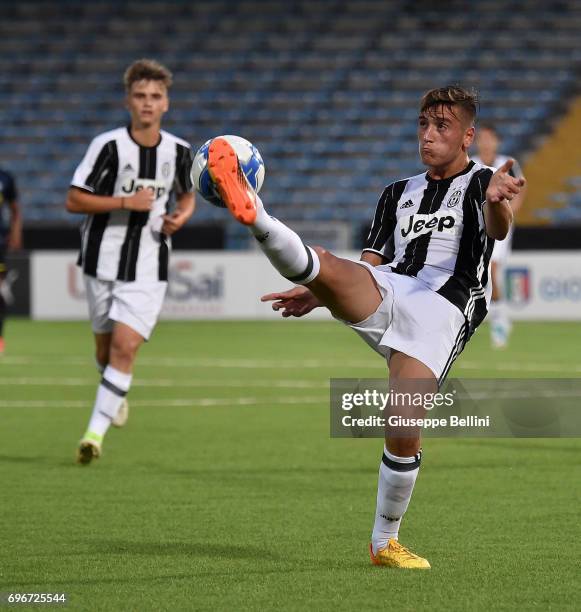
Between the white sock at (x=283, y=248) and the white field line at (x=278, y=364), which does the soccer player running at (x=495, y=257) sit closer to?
the white field line at (x=278, y=364)

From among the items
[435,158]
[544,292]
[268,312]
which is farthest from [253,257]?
[435,158]

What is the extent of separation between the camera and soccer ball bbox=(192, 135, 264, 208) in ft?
14.9

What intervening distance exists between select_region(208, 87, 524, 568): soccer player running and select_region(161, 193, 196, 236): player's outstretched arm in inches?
114

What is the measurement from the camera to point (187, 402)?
36.8 feet

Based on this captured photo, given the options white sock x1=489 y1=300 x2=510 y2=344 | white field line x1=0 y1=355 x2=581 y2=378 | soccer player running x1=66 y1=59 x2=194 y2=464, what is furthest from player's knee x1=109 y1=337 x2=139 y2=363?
white sock x1=489 y1=300 x2=510 y2=344

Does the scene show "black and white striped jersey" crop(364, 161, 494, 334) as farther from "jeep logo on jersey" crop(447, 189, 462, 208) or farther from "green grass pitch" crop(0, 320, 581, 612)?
"green grass pitch" crop(0, 320, 581, 612)

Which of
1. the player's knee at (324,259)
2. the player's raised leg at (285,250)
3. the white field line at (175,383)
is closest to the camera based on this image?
the player's raised leg at (285,250)

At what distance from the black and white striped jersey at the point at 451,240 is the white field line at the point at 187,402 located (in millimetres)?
5795

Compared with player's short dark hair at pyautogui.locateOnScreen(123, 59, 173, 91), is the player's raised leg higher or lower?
lower

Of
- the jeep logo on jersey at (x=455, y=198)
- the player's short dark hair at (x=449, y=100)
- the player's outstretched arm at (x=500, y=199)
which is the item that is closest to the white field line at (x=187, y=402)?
the jeep logo on jersey at (x=455, y=198)

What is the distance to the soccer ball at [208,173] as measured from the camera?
454 centimetres

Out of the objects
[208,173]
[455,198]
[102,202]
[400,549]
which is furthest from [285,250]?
[102,202]

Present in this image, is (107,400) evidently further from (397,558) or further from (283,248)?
(283,248)

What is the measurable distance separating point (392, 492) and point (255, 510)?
146 centimetres
